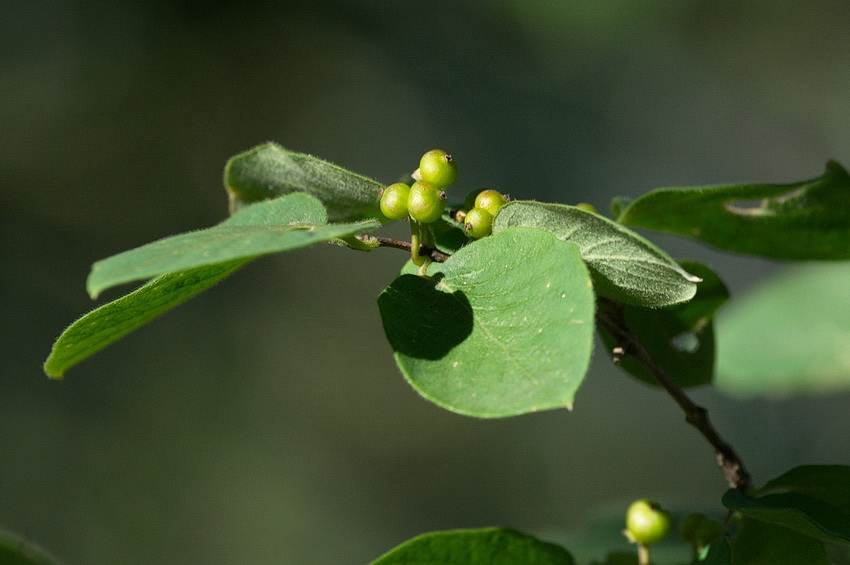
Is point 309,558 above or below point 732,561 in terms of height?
below

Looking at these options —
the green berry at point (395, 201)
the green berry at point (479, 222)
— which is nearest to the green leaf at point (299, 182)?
the green berry at point (395, 201)

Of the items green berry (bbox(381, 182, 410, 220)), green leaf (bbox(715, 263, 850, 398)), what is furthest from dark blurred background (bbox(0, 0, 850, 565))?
green berry (bbox(381, 182, 410, 220))

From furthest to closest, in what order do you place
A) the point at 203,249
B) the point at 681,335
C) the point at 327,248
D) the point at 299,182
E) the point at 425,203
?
the point at 327,248
the point at 681,335
the point at 299,182
the point at 425,203
the point at 203,249

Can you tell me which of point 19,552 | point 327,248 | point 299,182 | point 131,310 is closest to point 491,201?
point 299,182

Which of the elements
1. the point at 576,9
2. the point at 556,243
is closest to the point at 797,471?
the point at 556,243

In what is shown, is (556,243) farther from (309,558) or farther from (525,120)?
(525,120)

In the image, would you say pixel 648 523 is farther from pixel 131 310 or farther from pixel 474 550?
pixel 131 310

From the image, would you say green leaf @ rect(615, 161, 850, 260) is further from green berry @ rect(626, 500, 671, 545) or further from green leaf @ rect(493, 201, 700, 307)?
green berry @ rect(626, 500, 671, 545)
